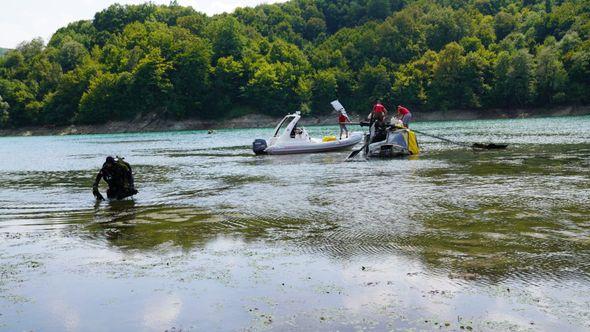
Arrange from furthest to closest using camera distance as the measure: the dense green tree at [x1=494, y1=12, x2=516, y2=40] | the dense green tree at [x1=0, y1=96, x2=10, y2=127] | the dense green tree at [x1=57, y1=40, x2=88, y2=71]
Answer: the dense green tree at [x1=494, y1=12, x2=516, y2=40], the dense green tree at [x1=57, y1=40, x2=88, y2=71], the dense green tree at [x1=0, y1=96, x2=10, y2=127]

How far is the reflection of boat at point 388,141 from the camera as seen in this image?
2945 centimetres

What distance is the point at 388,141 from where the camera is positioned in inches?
1168

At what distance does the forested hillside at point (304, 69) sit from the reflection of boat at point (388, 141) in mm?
90833

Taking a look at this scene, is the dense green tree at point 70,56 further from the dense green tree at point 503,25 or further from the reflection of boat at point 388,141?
the reflection of boat at point 388,141

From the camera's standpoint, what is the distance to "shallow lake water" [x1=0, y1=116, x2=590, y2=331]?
7141mm

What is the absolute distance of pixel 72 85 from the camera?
147750 millimetres

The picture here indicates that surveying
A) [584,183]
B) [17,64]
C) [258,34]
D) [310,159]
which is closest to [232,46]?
[258,34]

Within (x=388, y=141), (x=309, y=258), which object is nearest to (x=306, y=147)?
(x=388, y=141)

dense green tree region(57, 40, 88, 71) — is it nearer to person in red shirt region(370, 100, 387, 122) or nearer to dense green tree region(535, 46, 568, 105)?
dense green tree region(535, 46, 568, 105)

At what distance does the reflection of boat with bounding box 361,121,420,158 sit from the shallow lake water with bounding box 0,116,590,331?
9970 mm

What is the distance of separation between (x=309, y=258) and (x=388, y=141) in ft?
67.3

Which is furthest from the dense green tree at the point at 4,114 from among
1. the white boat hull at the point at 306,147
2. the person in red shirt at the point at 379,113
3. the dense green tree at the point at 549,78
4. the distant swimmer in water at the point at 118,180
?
the distant swimmer in water at the point at 118,180

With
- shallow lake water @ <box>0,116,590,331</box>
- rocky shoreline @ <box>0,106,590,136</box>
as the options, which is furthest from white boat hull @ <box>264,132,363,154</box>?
rocky shoreline @ <box>0,106,590,136</box>

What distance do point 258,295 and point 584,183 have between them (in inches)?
504
